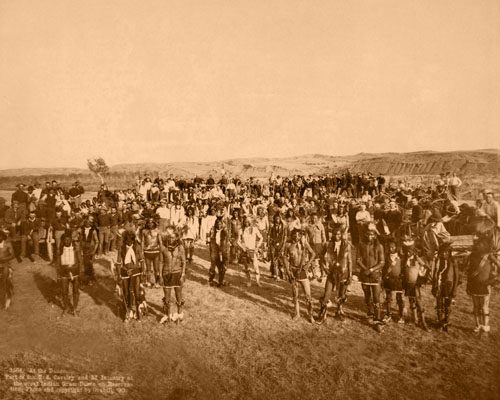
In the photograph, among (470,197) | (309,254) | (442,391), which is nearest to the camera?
(442,391)

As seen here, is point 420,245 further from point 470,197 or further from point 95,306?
point 470,197

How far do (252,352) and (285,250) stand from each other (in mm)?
2624

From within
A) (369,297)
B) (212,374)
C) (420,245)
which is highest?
(420,245)

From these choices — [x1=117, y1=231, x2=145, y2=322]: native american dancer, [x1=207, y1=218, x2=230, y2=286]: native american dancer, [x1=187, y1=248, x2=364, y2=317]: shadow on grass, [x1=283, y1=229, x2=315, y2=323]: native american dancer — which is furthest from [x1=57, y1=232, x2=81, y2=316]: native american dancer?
[x1=283, y1=229, x2=315, y2=323]: native american dancer

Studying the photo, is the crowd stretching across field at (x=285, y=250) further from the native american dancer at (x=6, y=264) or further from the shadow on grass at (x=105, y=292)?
the shadow on grass at (x=105, y=292)

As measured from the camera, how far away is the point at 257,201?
18.9 meters

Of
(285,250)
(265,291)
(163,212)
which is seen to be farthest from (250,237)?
(163,212)

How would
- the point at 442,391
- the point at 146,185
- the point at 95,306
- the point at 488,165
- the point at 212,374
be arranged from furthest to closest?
the point at 488,165, the point at 146,185, the point at 95,306, the point at 212,374, the point at 442,391

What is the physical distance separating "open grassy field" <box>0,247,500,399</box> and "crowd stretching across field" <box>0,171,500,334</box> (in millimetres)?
478

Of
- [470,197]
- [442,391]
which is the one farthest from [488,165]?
[442,391]

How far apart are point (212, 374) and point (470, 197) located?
30.0 metres

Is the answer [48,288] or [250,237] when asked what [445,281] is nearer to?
[250,237]

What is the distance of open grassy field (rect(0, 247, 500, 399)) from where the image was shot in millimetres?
6590

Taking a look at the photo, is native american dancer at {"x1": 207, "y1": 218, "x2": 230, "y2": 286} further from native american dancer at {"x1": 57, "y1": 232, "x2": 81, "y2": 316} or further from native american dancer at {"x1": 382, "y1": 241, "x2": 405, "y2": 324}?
native american dancer at {"x1": 382, "y1": 241, "x2": 405, "y2": 324}
